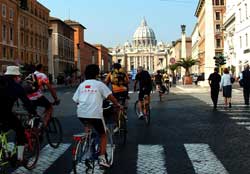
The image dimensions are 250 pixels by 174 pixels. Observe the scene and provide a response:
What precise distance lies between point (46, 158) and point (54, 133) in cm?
124

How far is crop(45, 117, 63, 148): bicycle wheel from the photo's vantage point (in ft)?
28.9

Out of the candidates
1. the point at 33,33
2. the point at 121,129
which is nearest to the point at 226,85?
the point at 121,129

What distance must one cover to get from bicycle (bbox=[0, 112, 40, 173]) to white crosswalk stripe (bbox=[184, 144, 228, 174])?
2522 millimetres

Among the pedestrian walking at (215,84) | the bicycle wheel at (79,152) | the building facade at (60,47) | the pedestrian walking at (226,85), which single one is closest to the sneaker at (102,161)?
the bicycle wheel at (79,152)

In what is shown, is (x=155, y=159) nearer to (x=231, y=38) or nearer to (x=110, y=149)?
(x=110, y=149)

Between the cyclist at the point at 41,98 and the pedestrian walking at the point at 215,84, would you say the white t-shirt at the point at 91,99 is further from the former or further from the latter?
the pedestrian walking at the point at 215,84

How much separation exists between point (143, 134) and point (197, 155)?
9.08 ft

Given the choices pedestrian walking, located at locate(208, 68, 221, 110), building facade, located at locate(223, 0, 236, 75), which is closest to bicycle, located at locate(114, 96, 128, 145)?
pedestrian walking, located at locate(208, 68, 221, 110)

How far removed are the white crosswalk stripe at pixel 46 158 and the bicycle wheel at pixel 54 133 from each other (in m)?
0.11

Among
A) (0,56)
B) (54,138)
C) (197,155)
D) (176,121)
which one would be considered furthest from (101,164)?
(0,56)

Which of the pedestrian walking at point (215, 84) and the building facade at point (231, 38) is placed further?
the building facade at point (231, 38)

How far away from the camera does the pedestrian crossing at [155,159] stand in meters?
6.71

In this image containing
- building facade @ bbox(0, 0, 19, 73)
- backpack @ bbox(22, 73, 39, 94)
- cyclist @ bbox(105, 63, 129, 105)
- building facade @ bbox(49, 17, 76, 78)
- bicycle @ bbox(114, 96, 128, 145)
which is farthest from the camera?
building facade @ bbox(49, 17, 76, 78)

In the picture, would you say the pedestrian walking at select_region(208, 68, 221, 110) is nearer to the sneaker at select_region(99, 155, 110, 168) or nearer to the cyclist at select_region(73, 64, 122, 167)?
the cyclist at select_region(73, 64, 122, 167)
